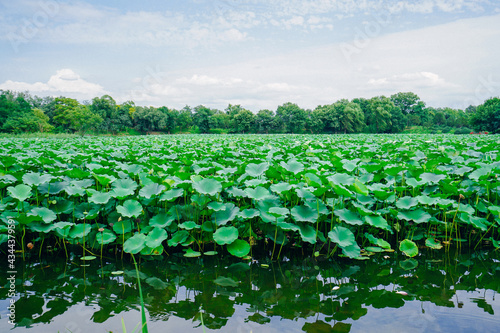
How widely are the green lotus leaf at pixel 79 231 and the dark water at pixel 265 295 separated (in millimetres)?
282

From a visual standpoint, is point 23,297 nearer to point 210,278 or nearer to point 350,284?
point 210,278

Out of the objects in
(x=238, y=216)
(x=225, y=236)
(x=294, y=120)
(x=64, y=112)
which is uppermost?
(x=294, y=120)

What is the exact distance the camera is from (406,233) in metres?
3.68

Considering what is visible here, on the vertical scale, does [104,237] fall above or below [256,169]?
below

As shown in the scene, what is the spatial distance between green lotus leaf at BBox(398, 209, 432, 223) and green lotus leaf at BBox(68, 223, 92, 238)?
3.29 m

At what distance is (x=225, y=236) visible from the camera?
289 cm

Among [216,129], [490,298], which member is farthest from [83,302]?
[216,129]

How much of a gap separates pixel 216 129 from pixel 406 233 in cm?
6995

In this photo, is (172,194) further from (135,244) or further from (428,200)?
(428,200)

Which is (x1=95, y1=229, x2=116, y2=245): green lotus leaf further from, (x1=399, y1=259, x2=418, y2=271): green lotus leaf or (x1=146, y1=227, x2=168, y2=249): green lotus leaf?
(x1=399, y1=259, x2=418, y2=271): green lotus leaf

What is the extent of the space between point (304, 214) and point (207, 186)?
1.02 meters

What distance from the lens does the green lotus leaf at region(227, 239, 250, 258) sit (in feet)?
9.54

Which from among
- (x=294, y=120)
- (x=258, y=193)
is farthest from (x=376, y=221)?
(x=294, y=120)

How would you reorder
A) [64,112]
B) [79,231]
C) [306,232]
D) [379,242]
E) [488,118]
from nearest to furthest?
[306,232] < [79,231] < [379,242] < [488,118] < [64,112]
